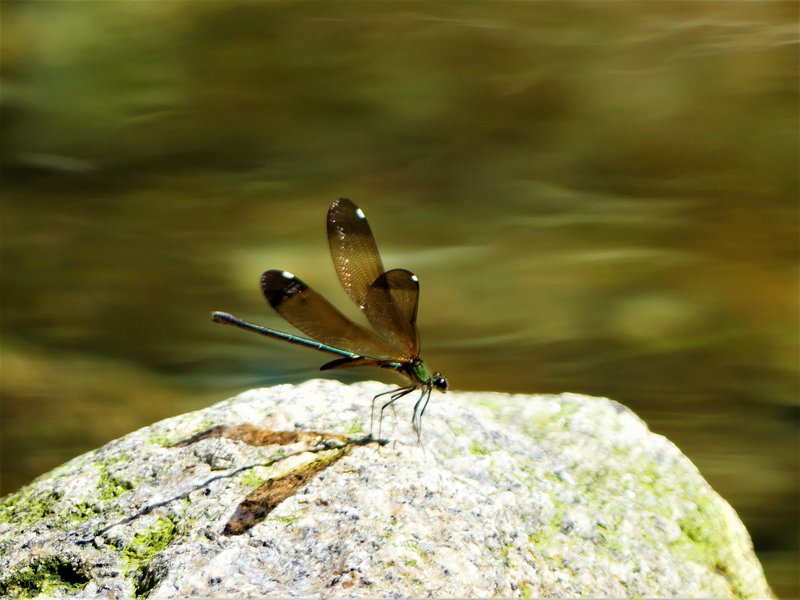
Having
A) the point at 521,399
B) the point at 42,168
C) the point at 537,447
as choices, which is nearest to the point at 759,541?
the point at 521,399

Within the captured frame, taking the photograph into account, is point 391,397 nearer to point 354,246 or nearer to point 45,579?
point 354,246

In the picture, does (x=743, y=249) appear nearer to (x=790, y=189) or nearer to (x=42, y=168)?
(x=790, y=189)

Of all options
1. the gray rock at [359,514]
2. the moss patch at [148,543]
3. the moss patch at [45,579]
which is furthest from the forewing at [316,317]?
the moss patch at [45,579]

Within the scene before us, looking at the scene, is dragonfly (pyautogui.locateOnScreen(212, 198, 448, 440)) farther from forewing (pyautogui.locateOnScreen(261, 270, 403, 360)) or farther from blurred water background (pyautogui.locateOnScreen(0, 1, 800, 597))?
blurred water background (pyautogui.locateOnScreen(0, 1, 800, 597))

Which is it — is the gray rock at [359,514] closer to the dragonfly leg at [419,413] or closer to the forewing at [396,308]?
the dragonfly leg at [419,413]

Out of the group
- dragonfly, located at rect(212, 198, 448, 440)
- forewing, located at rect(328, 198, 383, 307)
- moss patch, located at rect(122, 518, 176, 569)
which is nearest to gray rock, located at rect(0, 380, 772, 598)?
moss patch, located at rect(122, 518, 176, 569)
